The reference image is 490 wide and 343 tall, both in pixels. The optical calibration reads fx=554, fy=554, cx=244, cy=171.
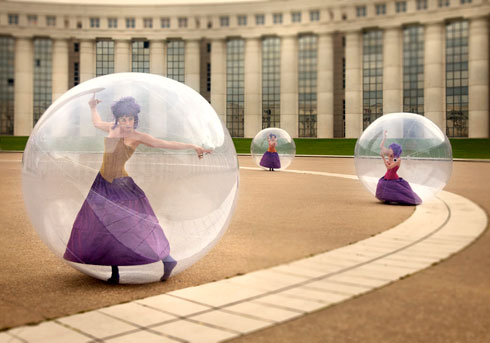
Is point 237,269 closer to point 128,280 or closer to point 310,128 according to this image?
point 128,280

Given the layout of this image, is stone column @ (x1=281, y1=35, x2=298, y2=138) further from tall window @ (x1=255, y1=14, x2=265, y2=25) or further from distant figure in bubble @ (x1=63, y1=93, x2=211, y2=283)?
distant figure in bubble @ (x1=63, y1=93, x2=211, y2=283)

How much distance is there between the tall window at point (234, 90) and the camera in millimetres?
83000

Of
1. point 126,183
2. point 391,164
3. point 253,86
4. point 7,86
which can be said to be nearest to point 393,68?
point 253,86

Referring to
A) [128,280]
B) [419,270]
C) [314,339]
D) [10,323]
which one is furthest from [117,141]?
[419,270]

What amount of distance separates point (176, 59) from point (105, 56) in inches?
435

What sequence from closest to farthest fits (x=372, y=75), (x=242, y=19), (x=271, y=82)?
(x=372, y=75), (x=242, y=19), (x=271, y=82)

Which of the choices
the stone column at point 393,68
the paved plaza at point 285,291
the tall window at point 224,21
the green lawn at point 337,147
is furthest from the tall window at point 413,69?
the paved plaza at point 285,291

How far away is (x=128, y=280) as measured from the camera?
18.9ft

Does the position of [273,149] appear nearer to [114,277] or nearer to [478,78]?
[114,277]

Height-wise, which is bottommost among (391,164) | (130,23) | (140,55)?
(391,164)

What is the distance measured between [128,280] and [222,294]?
3.53 feet

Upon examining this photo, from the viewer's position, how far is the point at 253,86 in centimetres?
8125

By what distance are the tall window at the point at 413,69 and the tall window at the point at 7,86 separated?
2270 inches

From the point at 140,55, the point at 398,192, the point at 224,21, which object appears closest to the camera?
the point at 398,192
